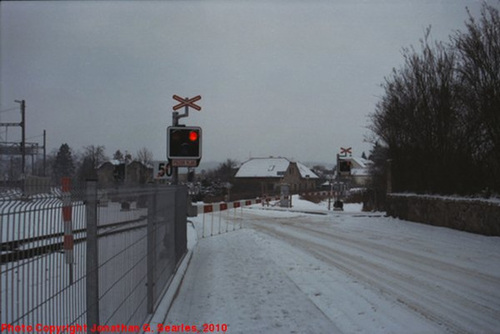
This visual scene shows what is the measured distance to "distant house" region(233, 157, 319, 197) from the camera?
83.3m

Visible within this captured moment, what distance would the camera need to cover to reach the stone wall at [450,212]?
1409 cm

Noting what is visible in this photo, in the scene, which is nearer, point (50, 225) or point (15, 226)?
point (15, 226)

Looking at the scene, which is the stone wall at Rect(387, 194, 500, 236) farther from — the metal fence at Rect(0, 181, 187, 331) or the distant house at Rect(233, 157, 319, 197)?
the distant house at Rect(233, 157, 319, 197)

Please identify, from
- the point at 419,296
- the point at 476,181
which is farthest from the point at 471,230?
the point at 419,296

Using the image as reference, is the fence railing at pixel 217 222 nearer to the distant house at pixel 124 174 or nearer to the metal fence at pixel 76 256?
the distant house at pixel 124 174

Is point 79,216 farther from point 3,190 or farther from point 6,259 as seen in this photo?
point 6,259

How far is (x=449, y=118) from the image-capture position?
20.1 m

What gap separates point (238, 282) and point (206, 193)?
5674cm

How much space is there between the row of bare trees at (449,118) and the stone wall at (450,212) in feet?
2.43

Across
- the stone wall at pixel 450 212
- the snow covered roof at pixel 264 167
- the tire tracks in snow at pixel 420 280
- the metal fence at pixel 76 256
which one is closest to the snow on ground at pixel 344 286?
the tire tracks in snow at pixel 420 280

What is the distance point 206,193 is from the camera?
2552 inches

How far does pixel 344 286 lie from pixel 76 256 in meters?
5.82

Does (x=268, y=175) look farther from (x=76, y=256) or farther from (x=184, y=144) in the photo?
(x=76, y=256)

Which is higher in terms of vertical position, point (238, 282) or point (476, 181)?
point (476, 181)
